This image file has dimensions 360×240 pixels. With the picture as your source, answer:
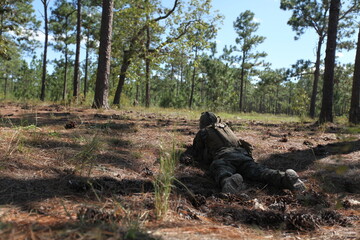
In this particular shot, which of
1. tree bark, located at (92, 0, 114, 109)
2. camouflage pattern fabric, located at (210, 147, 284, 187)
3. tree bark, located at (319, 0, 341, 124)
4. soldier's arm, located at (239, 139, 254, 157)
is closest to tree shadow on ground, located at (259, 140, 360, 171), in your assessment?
soldier's arm, located at (239, 139, 254, 157)

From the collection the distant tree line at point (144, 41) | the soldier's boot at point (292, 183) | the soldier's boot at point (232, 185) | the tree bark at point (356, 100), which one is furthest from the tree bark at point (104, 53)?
the tree bark at point (356, 100)

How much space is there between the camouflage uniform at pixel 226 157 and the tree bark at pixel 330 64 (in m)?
6.24

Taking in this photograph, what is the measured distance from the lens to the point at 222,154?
3801 mm

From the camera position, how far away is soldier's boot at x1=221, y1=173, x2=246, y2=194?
9.63 ft

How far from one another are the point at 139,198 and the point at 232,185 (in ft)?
3.89

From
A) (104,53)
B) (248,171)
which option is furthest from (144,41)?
(248,171)

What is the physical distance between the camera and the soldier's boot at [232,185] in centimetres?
294

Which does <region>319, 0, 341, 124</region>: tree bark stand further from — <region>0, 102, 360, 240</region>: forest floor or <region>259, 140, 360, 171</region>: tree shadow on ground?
<region>0, 102, 360, 240</region>: forest floor

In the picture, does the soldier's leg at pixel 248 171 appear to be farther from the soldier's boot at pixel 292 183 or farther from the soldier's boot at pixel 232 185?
the soldier's boot at pixel 232 185

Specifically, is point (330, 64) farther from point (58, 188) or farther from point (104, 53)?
point (58, 188)

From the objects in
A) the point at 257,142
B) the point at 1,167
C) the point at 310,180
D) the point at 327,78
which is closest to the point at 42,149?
the point at 1,167

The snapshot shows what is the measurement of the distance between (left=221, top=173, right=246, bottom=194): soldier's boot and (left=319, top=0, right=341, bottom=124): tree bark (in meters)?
7.26

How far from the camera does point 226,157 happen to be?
12.1 ft

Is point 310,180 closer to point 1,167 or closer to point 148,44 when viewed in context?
point 1,167
